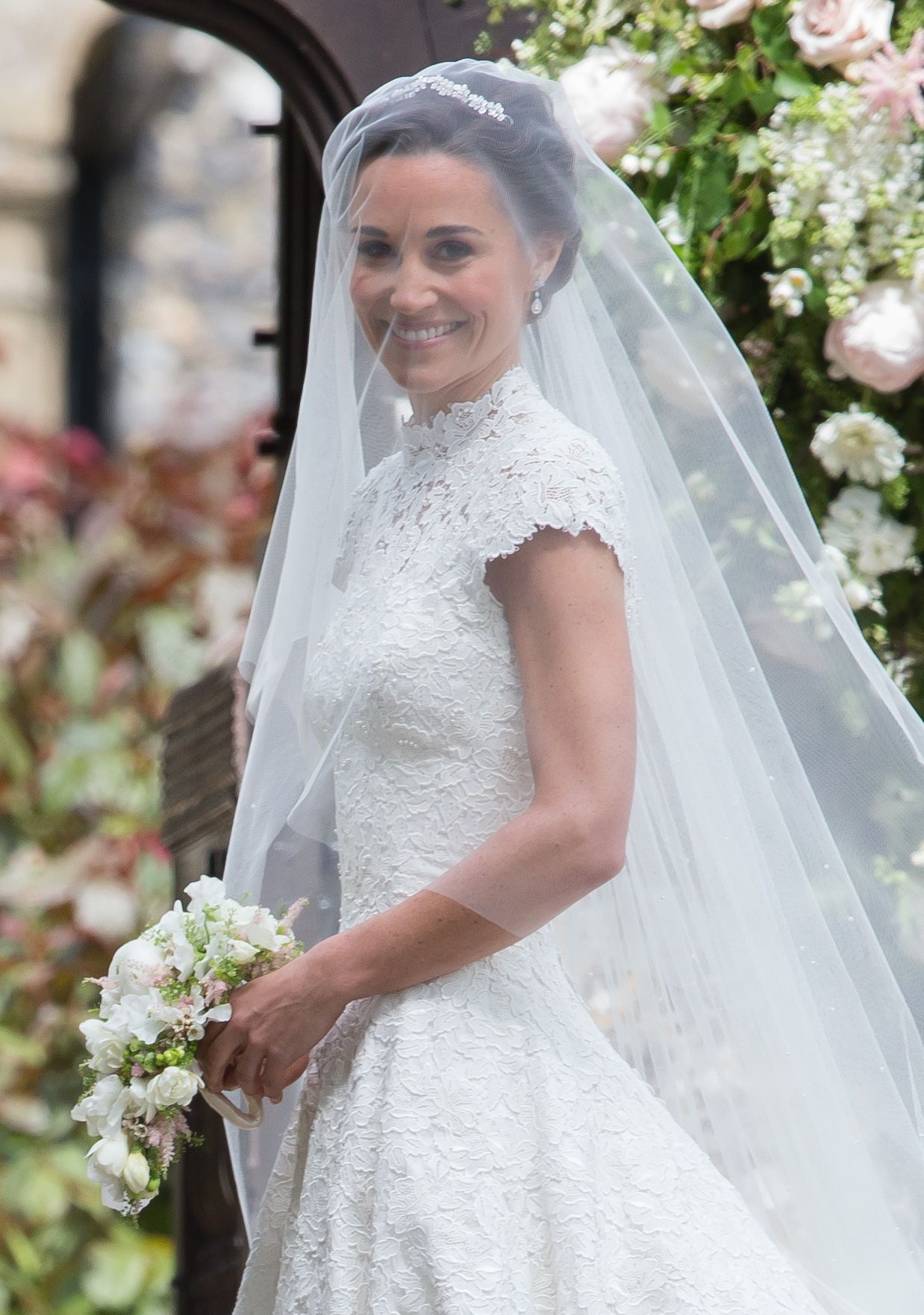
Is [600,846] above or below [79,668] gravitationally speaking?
below

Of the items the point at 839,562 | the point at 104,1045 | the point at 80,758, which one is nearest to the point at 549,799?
the point at 104,1045

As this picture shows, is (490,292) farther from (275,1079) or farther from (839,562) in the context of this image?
(839,562)

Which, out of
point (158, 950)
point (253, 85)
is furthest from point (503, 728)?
point (253, 85)

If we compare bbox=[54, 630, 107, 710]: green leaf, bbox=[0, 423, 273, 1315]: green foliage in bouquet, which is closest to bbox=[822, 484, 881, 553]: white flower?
bbox=[0, 423, 273, 1315]: green foliage in bouquet

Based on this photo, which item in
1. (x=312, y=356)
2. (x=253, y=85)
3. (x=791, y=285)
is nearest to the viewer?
(x=312, y=356)

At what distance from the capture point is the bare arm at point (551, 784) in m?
1.71

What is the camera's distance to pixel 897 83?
2664mm

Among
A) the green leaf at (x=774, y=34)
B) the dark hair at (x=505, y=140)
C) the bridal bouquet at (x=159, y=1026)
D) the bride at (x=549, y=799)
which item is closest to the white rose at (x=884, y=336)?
the green leaf at (x=774, y=34)

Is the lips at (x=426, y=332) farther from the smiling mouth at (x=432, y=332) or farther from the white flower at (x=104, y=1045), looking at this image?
the white flower at (x=104, y=1045)

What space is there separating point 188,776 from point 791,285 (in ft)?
4.85

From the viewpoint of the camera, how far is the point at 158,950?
1812mm

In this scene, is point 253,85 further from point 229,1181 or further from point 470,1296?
point 470,1296

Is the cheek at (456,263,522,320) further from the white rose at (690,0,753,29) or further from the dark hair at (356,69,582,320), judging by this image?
the white rose at (690,0,753,29)

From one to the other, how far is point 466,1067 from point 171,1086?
0.91ft
